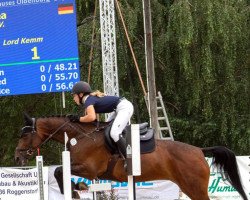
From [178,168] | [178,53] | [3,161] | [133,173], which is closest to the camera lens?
[133,173]

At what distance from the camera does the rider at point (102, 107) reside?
9.49 m

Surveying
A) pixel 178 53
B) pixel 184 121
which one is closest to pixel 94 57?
pixel 178 53

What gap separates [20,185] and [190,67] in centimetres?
641

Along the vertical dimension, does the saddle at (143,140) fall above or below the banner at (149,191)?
above

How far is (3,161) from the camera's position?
2270 cm

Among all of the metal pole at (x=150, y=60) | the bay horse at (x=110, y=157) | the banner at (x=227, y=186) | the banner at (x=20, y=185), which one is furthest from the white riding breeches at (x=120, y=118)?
the metal pole at (x=150, y=60)

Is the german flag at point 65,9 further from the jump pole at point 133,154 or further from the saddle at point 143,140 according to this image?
the jump pole at point 133,154

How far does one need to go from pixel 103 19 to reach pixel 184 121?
7136 millimetres

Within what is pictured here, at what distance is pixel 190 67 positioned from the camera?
19188 millimetres

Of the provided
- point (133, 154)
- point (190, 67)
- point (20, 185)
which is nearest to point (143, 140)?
point (133, 154)

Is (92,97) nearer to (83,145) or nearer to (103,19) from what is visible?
(83,145)

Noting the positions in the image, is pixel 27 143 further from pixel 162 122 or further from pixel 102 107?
pixel 162 122

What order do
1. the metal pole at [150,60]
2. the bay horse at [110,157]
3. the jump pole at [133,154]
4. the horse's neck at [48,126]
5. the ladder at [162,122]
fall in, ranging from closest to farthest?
the jump pole at [133,154], the bay horse at [110,157], the horse's neck at [48,126], the ladder at [162,122], the metal pole at [150,60]

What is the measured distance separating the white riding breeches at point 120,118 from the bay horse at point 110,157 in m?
0.32
